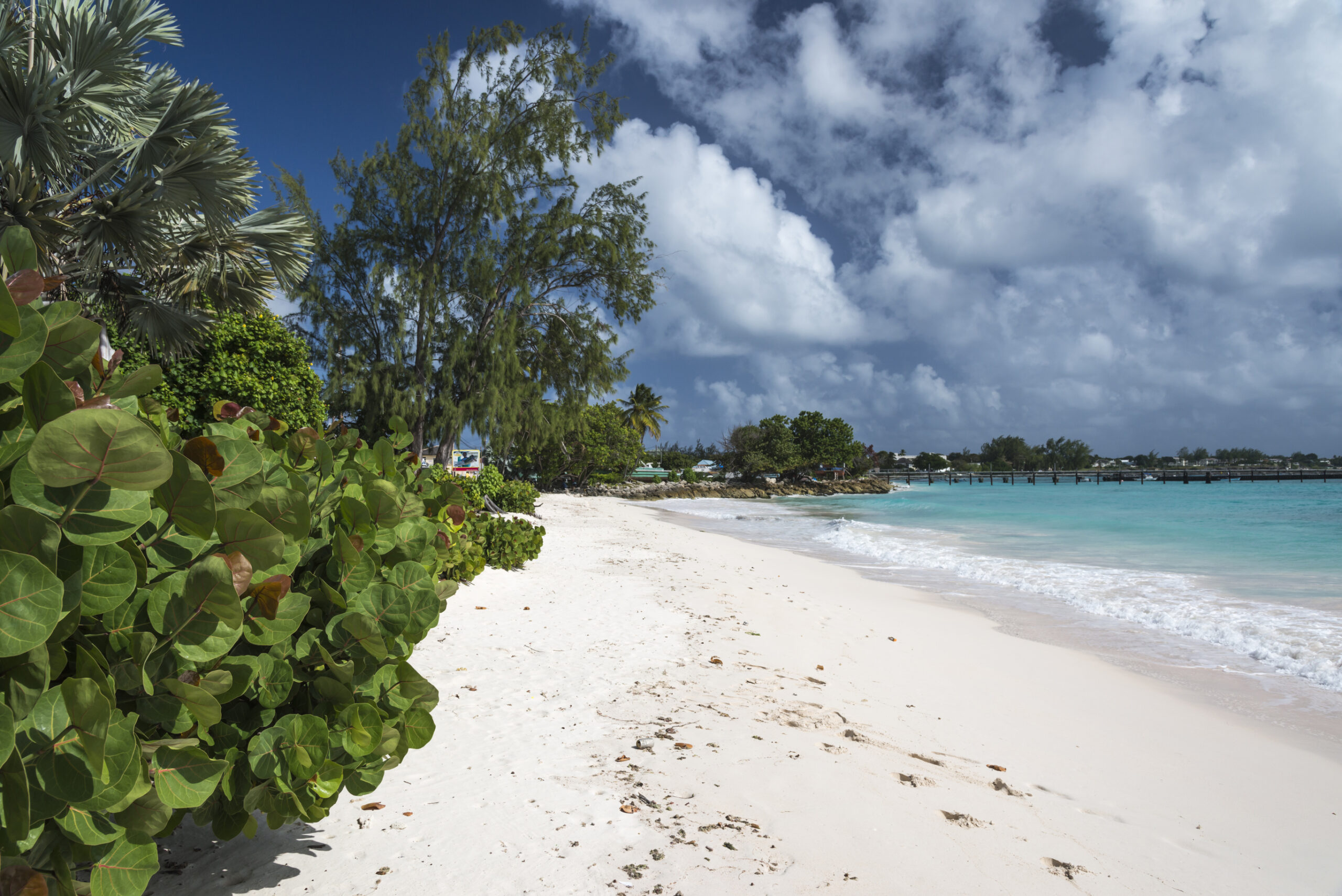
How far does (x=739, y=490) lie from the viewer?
2292 inches

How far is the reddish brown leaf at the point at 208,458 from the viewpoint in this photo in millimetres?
1308

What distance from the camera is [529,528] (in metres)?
8.67

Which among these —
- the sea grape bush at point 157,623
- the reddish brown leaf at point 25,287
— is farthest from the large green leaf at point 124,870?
the reddish brown leaf at point 25,287

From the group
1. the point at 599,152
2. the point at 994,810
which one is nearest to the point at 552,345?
the point at 599,152

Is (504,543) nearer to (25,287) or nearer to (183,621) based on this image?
(183,621)

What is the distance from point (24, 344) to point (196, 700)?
0.70m

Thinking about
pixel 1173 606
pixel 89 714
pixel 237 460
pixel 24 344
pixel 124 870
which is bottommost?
pixel 1173 606

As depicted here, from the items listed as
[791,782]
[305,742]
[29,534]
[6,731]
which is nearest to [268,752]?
[305,742]

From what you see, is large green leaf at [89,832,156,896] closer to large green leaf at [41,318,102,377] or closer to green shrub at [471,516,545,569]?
large green leaf at [41,318,102,377]

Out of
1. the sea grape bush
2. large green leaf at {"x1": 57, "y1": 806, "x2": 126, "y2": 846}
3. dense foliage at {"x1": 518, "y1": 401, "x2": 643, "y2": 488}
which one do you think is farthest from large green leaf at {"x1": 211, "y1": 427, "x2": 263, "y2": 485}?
dense foliage at {"x1": 518, "y1": 401, "x2": 643, "y2": 488}

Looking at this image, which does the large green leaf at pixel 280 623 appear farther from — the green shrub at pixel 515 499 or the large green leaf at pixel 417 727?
the green shrub at pixel 515 499

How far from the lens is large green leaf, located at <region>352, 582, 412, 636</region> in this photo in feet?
5.50

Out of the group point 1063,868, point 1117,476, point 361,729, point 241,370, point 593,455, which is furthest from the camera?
point 1117,476

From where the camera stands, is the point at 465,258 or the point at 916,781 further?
the point at 465,258
